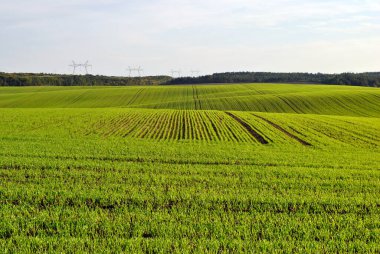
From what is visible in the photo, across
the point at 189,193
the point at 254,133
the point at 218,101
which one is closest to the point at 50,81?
the point at 218,101

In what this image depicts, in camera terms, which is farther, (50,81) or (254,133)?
(50,81)

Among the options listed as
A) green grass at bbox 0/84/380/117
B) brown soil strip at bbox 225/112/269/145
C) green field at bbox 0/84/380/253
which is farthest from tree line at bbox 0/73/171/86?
green field at bbox 0/84/380/253

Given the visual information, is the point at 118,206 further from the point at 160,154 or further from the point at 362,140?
the point at 362,140

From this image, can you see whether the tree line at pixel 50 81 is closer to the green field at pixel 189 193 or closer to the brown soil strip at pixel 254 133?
the brown soil strip at pixel 254 133

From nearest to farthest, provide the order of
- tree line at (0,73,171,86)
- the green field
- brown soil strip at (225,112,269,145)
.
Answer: the green field → brown soil strip at (225,112,269,145) → tree line at (0,73,171,86)

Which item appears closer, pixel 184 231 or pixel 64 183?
pixel 184 231

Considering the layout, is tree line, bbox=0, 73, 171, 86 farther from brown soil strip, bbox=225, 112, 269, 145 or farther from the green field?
the green field

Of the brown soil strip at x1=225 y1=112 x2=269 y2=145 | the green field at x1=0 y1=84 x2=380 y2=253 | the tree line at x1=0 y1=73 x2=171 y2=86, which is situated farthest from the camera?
the tree line at x1=0 y1=73 x2=171 y2=86

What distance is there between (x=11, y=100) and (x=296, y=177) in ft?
288

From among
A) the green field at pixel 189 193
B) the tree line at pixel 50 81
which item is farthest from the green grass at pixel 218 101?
the tree line at pixel 50 81

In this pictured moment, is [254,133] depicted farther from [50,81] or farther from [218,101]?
[50,81]

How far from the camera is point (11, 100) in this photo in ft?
298

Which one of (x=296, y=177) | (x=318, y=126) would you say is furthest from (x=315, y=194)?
(x=318, y=126)

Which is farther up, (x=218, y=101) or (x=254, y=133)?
(x=218, y=101)
